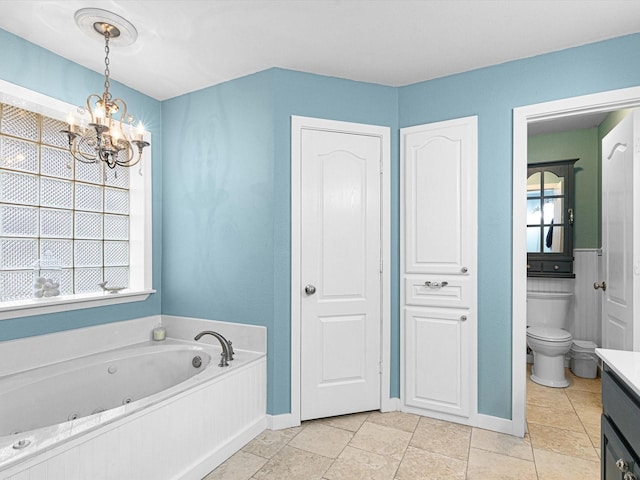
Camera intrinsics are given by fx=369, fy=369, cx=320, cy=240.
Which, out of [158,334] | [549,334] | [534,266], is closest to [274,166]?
[158,334]

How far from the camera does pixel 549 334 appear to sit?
327 centimetres

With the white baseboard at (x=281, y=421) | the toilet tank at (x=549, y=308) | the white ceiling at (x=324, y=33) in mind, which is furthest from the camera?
the toilet tank at (x=549, y=308)

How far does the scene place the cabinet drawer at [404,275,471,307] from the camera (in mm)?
2570

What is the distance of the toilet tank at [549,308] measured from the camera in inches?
143

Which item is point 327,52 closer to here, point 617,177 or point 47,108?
point 47,108

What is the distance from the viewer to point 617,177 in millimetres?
2574

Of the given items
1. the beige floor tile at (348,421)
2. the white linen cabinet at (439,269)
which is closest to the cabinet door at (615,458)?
the white linen cabinet at (439,269)

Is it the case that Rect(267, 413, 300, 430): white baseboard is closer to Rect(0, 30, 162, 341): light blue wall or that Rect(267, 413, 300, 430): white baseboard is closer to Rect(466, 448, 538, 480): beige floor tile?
Rect(466, 448, 538, 480): beige floor tile

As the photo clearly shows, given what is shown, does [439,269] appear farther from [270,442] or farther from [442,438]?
[270,442]

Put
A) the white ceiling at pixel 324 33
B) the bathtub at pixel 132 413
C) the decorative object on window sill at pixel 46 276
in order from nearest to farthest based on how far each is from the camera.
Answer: the bathtub at pixel 132 413
the white ceiling at pixel 324 33
the decorative object on window sill at pixel 46 276

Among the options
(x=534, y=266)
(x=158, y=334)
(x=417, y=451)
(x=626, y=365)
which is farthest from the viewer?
(x=534, y=266)

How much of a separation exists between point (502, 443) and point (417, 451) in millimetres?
569

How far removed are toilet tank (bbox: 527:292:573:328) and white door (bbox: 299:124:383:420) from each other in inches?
77.0

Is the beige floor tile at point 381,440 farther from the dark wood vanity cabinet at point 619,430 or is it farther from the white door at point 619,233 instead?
the white door at point 619,233
